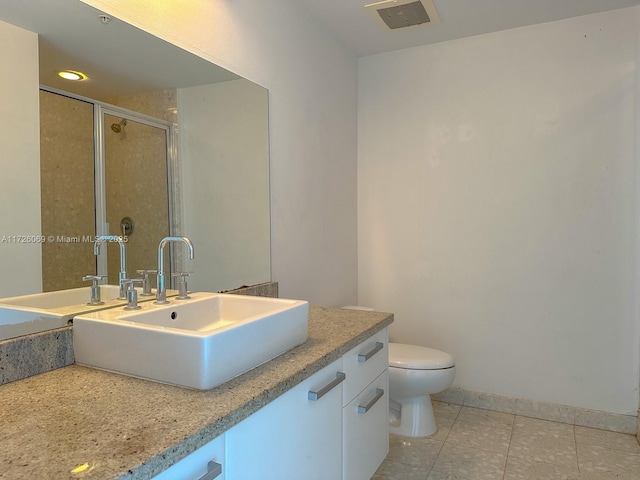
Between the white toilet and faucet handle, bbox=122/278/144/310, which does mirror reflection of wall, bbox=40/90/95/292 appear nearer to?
faucet handle, bbox=122/278/144/310

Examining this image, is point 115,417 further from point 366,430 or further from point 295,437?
point 366,430

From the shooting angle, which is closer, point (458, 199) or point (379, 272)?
point (458, 199)

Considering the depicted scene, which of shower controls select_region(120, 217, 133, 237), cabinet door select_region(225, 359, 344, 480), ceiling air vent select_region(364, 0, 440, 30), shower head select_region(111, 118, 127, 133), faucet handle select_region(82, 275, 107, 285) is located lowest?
cabinet door select_region(225, 359, 344, 480)

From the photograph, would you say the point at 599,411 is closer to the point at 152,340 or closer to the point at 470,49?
the point at 470,49

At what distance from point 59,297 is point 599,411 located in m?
2.61

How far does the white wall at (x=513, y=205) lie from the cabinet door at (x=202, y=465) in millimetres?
2095

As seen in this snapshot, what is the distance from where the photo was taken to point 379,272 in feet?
9.44

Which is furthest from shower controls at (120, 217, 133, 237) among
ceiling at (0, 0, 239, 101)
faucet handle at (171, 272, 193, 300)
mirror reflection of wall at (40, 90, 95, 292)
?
ceiling at (0, 0, 239, 101)

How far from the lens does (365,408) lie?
1.49 m

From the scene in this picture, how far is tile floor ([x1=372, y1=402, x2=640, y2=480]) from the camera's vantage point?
197cm

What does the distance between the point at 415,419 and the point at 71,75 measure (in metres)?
2.12

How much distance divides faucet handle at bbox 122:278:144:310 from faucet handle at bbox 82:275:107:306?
0.07m

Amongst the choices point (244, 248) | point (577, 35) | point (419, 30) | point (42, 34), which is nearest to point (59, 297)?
point (42, 34)

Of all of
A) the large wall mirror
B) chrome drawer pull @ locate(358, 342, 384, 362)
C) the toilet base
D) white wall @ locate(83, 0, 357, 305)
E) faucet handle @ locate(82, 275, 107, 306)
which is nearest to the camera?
the large wall mirror
